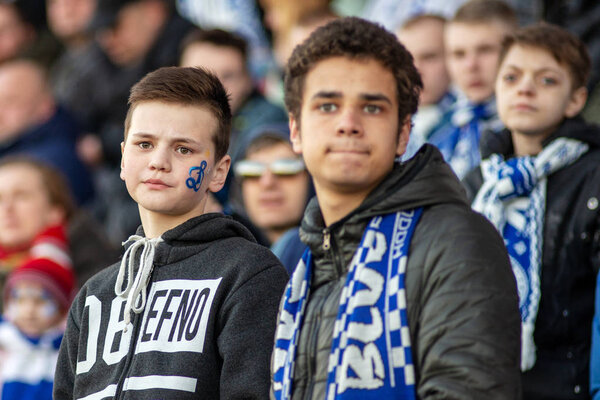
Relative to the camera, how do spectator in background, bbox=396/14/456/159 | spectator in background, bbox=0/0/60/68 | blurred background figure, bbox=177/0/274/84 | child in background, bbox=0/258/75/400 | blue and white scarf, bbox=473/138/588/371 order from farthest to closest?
spectator in background, bbox=0/0/60/68 → blurred background figure, bbox=177/0/274/84 → spectator in background, bbox=396/14/456/159 → child in background, bbox=0/258/75/400 → blue and white scarf, bbox=473/138/588/371

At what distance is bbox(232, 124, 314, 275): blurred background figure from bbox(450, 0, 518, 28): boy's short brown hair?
1182mm

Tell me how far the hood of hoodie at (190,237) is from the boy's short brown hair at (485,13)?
8.94ft

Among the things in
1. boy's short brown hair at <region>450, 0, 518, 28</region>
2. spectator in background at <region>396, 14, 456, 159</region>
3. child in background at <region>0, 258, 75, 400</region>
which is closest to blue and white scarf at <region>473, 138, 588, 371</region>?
boy's short brown hair at <region>450, 0, 518, 28</region>

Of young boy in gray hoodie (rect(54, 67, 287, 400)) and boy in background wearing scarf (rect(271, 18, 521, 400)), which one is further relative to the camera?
young boy in gray hoodie (rect(54, 67, 287, 400))

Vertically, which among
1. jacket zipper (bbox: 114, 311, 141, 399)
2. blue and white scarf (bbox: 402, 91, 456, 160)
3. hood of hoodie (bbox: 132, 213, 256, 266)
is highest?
blue and white scarf (bbox: 402, 91, 456, 160)

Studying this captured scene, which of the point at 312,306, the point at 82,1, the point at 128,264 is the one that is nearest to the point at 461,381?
the point at 312,306

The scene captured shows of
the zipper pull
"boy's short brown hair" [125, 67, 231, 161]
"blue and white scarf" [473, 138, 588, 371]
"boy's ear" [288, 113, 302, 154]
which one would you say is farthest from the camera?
"blue and white scarf" [473, 138, 588, 371]

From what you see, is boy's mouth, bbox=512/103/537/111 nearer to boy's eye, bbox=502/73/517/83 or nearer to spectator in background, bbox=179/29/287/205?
boy's eye, bbox=502/73/517/83

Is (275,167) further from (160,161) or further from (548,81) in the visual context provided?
(160,161)

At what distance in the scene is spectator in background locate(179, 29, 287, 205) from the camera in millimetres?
6484

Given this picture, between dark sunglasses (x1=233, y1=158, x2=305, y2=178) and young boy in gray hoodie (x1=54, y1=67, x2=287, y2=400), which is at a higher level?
dark sunglasses (x1=233, y1=158, x2=305, y2=178)

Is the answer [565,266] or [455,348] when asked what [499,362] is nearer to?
[455,348]

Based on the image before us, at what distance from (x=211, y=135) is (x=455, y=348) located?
1.18 meters

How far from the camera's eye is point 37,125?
314 inches
